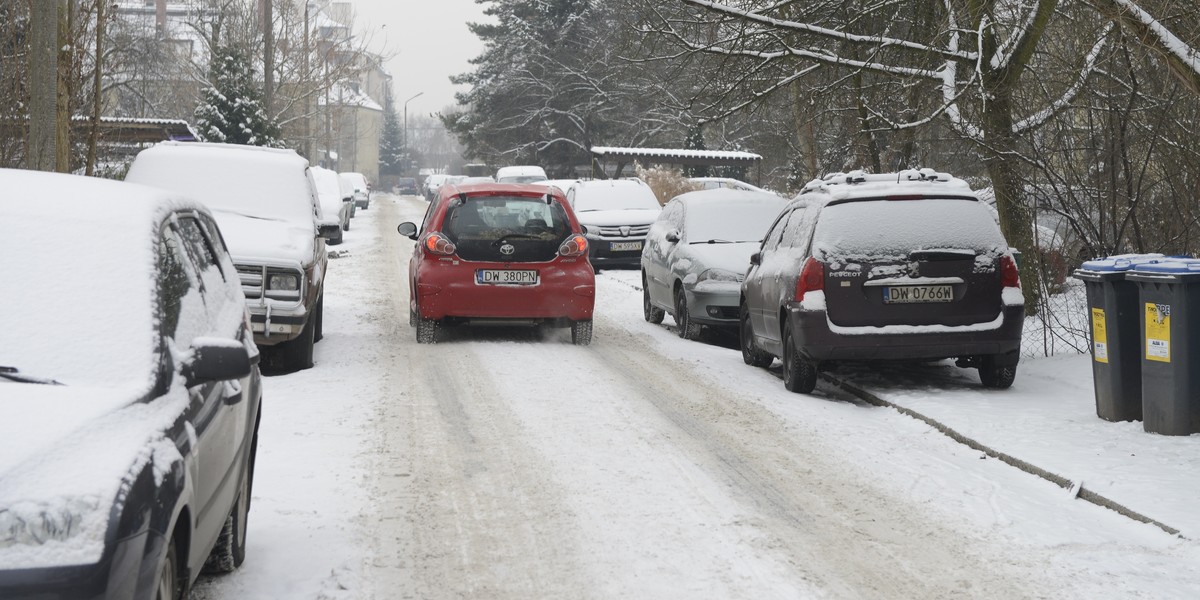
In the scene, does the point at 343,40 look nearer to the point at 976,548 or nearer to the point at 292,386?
the point at 292,386

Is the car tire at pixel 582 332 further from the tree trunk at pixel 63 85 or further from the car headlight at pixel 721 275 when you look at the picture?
the tree trunk at pixel 63 85

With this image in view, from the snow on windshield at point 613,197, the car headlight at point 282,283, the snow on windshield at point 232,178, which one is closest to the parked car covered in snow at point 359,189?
the snow on windshield at point 613,197

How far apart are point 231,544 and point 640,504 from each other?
86.6 inches

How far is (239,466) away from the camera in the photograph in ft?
16.7

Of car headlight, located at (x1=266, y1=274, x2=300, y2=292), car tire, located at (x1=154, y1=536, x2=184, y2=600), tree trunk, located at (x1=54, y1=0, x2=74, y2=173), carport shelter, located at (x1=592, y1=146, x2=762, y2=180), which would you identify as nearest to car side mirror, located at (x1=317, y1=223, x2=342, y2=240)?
car headlight, located at (x1=266, y1=274, x2=300, y2=292)

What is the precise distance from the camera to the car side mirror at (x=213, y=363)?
4.04 meters

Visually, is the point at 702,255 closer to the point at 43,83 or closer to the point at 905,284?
the point at 905,284

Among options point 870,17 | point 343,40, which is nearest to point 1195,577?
point 870,17

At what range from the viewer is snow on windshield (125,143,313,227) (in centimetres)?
1238

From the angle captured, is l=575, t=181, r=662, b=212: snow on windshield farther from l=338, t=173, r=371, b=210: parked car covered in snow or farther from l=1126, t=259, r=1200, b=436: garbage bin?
l=338, t=173, r=371, b=210: parked car covered in snow

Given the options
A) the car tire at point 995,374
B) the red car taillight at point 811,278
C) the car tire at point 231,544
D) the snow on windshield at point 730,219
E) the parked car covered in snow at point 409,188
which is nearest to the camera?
the car tire at point 231,544

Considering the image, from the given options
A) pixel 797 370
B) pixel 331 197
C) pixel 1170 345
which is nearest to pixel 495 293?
pixel 797 370

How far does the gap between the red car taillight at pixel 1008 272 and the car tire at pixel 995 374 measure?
61 cm

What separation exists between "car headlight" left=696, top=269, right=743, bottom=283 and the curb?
3.60m
